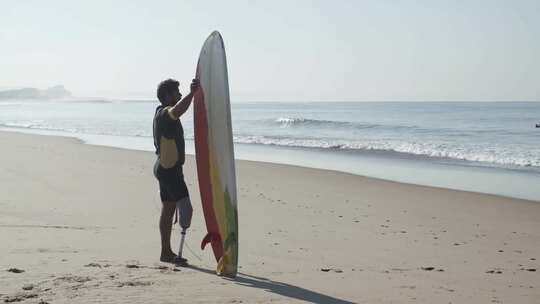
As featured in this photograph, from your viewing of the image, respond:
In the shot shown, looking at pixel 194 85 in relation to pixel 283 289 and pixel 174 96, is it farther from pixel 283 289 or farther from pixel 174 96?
pixel 283 289

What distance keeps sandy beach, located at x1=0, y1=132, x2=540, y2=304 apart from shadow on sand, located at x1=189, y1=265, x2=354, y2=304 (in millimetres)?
14

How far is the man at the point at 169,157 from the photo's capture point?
4.40 meters

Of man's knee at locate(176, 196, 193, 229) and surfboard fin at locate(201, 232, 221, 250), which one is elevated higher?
man's knee at locate(176, 196, 193, 229)

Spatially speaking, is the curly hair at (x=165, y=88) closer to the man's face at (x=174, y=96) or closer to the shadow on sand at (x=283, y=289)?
the man's face at (x=174, y=96)

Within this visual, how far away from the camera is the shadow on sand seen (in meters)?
3.78

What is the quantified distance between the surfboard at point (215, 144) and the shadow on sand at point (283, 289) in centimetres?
38

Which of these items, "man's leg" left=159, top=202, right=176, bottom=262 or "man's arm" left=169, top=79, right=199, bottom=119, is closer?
"man's arm" left=169, top=79, right=199, bottom=119

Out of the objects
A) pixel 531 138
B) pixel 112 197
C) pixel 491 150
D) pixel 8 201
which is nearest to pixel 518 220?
pixel 112 197

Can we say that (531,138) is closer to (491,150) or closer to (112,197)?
(491,150)

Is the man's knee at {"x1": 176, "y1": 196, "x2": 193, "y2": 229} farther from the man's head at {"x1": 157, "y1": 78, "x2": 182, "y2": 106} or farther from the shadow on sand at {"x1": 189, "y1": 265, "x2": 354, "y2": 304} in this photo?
the man's head at {"x1": 157, "y1": 78, "x2": 182, "y2": 106}

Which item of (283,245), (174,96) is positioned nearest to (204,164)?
(174,96)

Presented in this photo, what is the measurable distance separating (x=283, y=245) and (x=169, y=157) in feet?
5.58

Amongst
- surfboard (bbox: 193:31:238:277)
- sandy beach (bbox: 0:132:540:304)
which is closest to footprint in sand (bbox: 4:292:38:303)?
sandy beach (bbox: 0:132:540:304)

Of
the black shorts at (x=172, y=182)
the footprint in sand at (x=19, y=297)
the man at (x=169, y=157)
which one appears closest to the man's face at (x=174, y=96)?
the man at (x=169, y=157)
